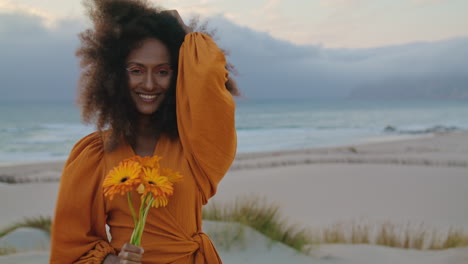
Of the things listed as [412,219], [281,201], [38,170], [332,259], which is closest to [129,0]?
[332,259]

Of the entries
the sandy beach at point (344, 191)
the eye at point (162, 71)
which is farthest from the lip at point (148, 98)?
the sandy beach at point (344, 191)

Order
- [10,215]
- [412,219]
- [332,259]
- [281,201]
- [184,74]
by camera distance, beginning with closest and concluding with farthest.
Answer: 1. [184,74]
2. [332,259]
3. [412,219]
4. [10,215]
5. [281,201]

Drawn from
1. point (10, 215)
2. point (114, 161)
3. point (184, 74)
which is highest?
point (184, 74)

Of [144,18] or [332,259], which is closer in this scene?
[144,18]

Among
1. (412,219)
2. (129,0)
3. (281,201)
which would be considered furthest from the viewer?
(281,201)

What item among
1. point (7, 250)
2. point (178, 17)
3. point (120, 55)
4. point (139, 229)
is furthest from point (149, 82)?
point (7, 250)

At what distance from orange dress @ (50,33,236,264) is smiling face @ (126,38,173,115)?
109mm

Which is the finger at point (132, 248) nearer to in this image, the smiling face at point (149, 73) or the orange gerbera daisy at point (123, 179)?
the orange gerbera daisy at point (123, 179)

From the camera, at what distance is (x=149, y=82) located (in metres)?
2.12

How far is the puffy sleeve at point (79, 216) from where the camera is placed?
2.05 metres

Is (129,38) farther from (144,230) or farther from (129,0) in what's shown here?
(144,230)

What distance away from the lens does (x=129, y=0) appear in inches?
87.4

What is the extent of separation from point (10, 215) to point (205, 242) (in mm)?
5823

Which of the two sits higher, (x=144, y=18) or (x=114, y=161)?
(x=144, y=18)
